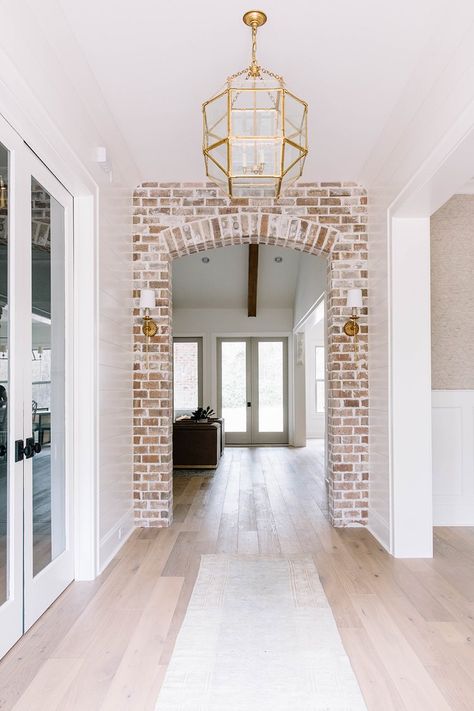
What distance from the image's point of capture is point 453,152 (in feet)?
9.14

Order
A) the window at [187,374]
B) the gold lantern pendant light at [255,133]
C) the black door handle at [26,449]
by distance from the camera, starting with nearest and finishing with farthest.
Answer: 1. the gold lantern pendant light at [255,133]
2. the black door handle at [26,449]
3. the window at [187,374]

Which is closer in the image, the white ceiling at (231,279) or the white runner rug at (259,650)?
the white runner rug at (259,650)

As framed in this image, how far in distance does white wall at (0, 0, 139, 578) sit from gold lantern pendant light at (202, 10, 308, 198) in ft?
2.69

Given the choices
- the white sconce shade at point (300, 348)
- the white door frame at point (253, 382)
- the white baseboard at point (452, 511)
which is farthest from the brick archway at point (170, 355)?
the white door frame at point (253, 382)

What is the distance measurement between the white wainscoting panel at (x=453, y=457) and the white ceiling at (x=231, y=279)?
4.98 metres

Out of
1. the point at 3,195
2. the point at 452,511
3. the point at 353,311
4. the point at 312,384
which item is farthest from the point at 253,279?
the point at 3,195

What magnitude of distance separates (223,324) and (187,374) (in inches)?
48.7

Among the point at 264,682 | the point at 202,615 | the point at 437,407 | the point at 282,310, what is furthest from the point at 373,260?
the point at 282,310

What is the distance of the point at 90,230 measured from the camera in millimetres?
3465

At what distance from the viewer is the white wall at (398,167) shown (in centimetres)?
258

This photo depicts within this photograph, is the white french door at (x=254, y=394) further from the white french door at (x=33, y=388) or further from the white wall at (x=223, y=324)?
the white french door at (x=33, y=388)

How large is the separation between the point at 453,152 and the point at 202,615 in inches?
104

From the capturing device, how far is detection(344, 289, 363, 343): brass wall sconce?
4.39 meters

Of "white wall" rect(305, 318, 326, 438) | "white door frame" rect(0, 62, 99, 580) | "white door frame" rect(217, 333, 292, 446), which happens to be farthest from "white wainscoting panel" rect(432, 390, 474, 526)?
"white wall" rect(305, 318, 326, 438)
